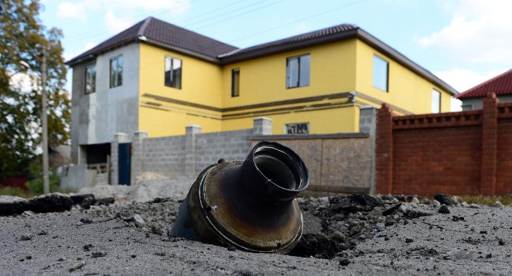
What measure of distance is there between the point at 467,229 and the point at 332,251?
68.7 inches

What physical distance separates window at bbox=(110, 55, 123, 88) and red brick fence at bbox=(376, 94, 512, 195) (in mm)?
12588

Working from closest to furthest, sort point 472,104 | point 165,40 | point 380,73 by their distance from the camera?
point 380,73, point 165,40, point 472,104

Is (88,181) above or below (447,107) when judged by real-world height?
below

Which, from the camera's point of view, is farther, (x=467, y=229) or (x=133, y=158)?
(x=133, y=158)

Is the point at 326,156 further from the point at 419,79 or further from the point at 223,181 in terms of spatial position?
the point at 419,79

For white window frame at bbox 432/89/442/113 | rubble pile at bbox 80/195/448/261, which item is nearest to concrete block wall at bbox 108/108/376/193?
rubble pile at bbox 80/195/448/261

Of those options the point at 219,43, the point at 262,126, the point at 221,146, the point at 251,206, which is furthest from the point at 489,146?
the point at 219,43

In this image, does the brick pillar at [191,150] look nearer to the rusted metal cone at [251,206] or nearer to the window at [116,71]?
the window at [116,71]

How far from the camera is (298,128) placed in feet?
59.2

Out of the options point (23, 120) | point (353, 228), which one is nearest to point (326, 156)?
point (353, 228)

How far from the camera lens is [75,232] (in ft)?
16.3

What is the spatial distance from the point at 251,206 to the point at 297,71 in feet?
47.7

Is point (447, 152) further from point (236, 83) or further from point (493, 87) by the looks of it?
point (493, 87)

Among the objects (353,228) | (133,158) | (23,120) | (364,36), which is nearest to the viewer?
(353,228)
